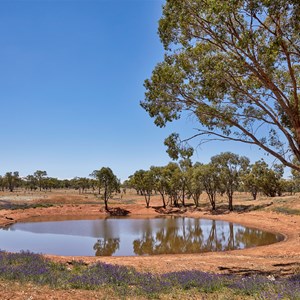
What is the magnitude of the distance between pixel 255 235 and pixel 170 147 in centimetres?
2297

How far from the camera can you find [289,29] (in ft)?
36.2

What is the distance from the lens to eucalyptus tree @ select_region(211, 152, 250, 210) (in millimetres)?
53875

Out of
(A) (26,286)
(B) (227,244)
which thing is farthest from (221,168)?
(A) (26,286)

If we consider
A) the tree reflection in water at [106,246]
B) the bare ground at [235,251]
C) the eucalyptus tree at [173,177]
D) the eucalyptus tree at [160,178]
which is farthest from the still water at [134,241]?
the eucalyptus tree at [160,178]

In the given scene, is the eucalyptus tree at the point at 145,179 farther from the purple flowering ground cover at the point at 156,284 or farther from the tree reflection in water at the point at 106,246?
the purple flowering ground cover at the point at 156,284

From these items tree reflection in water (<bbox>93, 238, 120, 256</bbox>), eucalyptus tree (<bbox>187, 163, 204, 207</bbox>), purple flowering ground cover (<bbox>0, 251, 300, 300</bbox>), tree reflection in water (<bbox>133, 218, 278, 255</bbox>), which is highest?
eucalyptus tree (<bbox>187, 163, 204, 207</bbox>)

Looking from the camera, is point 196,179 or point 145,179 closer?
point 196,179

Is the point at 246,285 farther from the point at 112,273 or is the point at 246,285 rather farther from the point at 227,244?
the point at 227,244

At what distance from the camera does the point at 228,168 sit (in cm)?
5434

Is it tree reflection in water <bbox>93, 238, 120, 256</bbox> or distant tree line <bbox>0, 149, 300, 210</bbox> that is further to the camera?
distant tree line <bbox>0, 149, 300, 210</bbox>

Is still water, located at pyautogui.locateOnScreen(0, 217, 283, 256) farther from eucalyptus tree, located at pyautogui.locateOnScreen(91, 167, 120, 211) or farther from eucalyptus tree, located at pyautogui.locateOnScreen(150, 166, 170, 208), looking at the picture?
eucalyptus tree, located at pyautogui.locateOnScreen(150, 166, 170, 208)

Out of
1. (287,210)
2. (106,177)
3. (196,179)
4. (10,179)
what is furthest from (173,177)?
(10,179)

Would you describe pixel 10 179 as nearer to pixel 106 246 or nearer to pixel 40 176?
pixel 40 176

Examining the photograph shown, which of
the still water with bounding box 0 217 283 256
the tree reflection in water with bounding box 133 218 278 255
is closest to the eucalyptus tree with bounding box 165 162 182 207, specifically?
the tree reflection in water with bounding box 133 218 278 255
